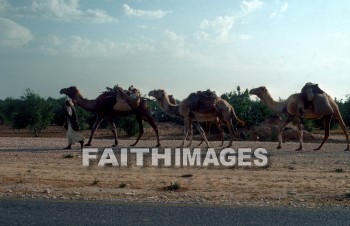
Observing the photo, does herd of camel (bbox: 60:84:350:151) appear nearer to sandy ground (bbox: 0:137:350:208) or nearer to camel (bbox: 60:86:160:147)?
camel (bbox: 60:86:160:147)

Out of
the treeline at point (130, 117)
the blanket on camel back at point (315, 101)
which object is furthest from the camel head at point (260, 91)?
the treeline at point (130, 117)

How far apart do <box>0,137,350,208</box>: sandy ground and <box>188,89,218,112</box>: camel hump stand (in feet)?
12.9

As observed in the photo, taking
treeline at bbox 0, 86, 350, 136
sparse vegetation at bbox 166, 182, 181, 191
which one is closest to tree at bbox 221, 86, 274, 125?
treeline at bbox 0, 86, 350, 136

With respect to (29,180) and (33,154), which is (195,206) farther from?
(33,154)

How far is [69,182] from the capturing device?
1314cm

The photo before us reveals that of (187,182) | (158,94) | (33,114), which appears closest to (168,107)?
(158,94)

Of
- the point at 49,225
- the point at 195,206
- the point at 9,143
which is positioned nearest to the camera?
the point at 49,225

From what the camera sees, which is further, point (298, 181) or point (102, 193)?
point (298, 181)

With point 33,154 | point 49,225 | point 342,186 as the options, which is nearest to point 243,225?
point 49,225

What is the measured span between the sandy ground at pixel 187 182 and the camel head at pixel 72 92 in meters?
4.20

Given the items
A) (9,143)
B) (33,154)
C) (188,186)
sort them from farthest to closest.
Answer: (9,143), (33,154), (188,186)

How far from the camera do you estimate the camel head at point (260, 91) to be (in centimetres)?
2291

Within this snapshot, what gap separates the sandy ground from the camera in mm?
11320

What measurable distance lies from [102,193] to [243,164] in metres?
5.59
